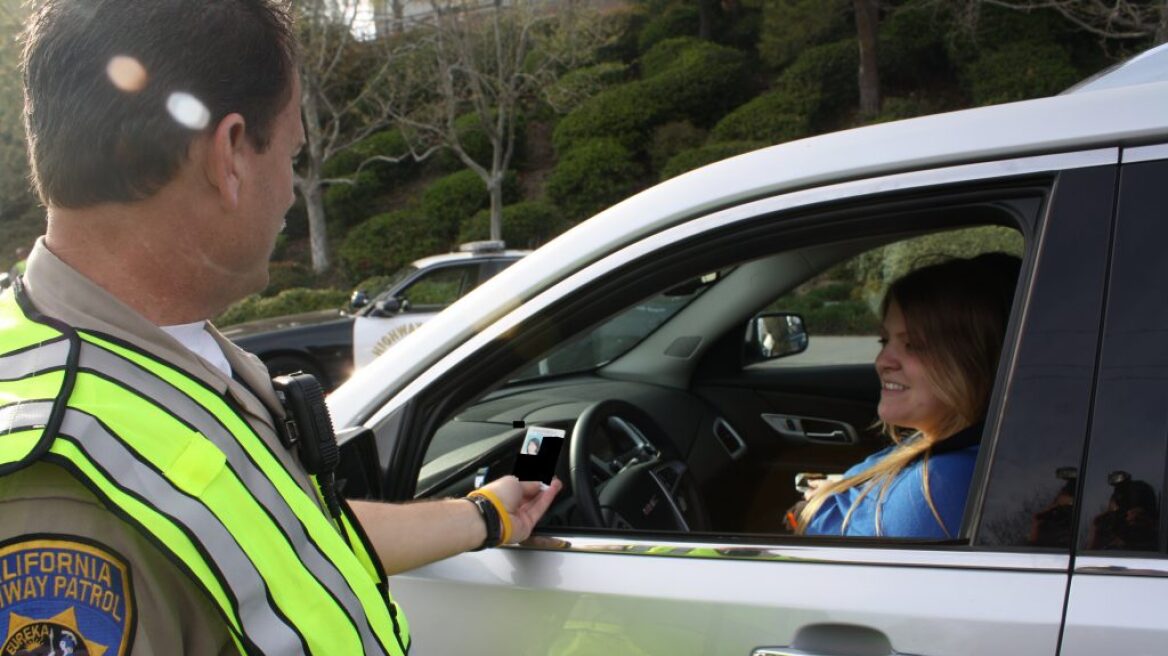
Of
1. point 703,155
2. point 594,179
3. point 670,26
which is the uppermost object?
point 670,26

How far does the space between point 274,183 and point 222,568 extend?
18.0 inches

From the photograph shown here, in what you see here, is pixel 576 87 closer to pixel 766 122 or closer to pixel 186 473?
pixel 766 122

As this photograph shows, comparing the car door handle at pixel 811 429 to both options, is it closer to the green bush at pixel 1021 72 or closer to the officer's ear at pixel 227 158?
the officer's ear at pixel 227 158

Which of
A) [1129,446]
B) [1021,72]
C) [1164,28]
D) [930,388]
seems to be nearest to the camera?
[1129,446]

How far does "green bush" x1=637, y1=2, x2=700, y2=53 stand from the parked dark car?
14019 mm

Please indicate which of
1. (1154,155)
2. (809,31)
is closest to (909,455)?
(1154,155)

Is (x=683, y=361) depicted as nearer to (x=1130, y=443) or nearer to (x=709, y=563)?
(x=709, y=563)

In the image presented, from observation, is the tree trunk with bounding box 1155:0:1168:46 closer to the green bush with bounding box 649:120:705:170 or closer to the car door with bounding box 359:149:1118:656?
the car door with bounding box 359:149:1118:656

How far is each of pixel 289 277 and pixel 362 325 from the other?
12.0 metres

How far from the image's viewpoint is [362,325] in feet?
27.9

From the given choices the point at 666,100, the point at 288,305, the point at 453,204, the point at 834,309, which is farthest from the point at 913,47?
the point at 834,309

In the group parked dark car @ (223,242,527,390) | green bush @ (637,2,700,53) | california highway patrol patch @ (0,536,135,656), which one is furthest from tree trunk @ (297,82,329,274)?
california highway patrol patch @ (0,536,135,656)

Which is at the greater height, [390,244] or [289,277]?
[390,244]

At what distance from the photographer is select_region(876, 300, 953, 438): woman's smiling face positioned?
1822 millimetres
